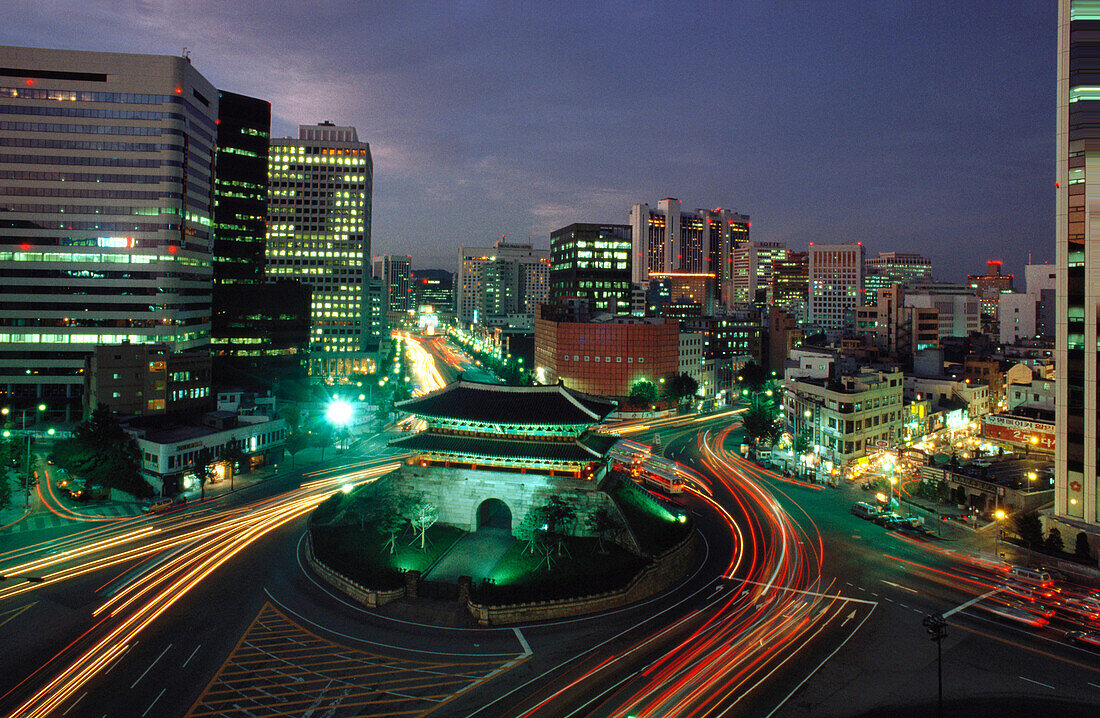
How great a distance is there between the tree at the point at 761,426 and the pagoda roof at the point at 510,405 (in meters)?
29.2

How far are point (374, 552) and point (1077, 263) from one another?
171 ft

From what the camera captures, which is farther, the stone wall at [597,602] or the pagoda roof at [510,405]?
the pagoda roof at [510,405]

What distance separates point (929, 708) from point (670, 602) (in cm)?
1342

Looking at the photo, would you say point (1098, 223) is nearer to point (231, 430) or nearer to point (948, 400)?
point (948, 400)

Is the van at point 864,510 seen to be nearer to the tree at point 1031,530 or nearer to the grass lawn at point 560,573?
the tree at point 1031,530

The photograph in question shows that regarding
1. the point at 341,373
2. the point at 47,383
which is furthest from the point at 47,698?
the point at 341,373

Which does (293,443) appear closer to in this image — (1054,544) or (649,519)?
(649,519)

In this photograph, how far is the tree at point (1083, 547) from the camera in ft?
126

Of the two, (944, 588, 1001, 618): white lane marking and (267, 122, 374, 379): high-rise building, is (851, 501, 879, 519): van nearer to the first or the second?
(944, 588, 1001, 618): white lane marking

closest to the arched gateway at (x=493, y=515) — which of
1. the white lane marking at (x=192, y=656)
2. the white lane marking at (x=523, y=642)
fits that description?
the white lane marking at (x=523, y=642)

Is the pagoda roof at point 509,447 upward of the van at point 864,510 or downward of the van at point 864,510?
upward

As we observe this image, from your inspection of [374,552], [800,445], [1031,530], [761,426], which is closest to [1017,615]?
[1031,530]

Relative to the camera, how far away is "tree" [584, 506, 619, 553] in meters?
40.7

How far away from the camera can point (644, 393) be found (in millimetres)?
97438
